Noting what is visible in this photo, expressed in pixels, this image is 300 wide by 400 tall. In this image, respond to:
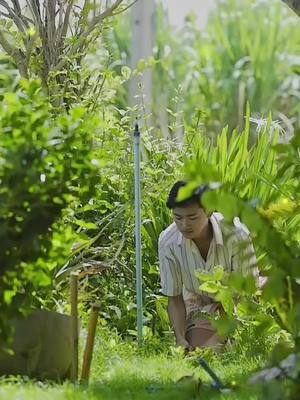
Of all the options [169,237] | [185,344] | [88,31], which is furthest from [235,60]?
[185,344]

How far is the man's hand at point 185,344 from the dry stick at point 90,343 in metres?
1.77

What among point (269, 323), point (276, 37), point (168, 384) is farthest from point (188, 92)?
point (269, 323)

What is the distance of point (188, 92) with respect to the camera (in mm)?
15367

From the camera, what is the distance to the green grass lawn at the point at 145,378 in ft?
11.2

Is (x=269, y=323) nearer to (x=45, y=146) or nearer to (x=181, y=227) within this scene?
(x=45, y=146)

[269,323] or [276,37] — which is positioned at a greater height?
[276,37]

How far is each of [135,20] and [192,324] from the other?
26.0ft

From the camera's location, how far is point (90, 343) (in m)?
4.23

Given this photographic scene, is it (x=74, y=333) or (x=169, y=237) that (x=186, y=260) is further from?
(x=74, y=333)

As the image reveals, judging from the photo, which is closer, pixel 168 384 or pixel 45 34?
pixel 168 384

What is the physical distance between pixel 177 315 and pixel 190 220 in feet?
1.84

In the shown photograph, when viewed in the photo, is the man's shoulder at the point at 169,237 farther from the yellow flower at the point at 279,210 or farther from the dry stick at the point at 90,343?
the yellow flower at the point at 279,210

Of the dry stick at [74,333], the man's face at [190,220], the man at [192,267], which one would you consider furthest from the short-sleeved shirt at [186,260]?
the dry stick at [74,333]

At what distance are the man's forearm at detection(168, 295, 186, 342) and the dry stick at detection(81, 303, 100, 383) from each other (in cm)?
194
